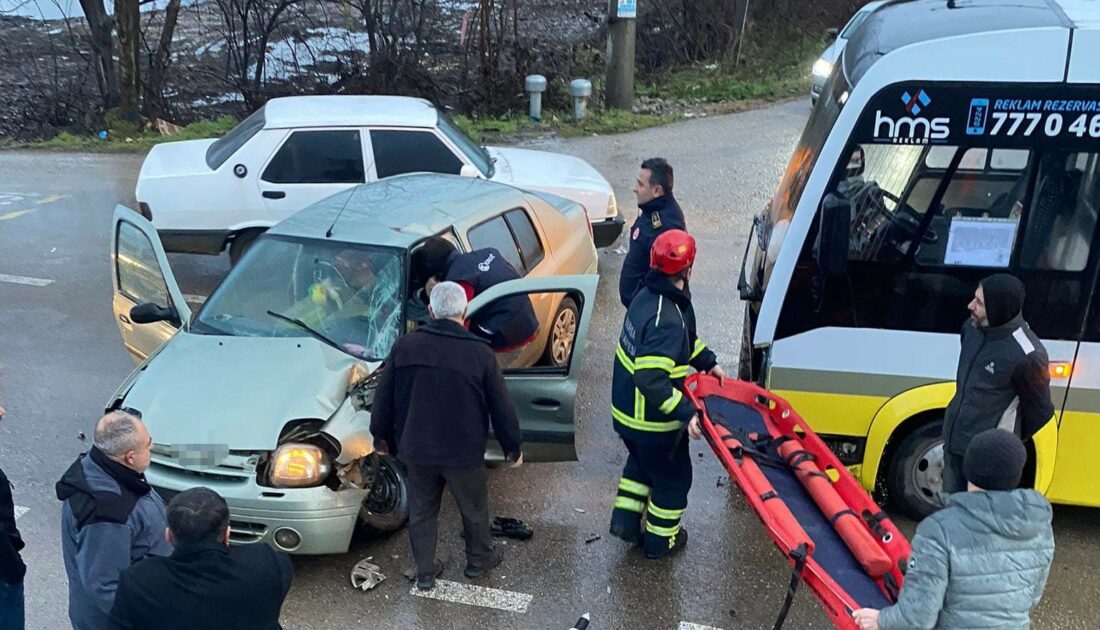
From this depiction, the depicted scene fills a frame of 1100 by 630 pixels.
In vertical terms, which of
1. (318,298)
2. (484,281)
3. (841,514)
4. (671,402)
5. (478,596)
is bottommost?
(478,596)

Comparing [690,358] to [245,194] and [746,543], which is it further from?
[245,194]

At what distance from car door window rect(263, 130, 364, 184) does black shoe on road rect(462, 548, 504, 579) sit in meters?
4.60

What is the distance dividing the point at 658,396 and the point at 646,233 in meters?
1.84

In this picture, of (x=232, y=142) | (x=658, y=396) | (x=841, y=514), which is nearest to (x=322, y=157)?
(x=232, y=142)

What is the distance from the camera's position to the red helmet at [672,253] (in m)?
4.36

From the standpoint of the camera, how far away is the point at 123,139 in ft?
50.1

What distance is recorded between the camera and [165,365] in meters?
5.02

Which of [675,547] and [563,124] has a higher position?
[563,124]

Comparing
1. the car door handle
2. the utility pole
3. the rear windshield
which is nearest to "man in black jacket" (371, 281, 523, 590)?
the car door handle

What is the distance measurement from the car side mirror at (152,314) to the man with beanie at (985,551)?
4.28 meters

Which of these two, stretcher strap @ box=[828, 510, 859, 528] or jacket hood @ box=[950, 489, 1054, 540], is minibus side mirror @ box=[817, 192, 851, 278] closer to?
stretcher strap @ box=[828, 510, 859, 528]

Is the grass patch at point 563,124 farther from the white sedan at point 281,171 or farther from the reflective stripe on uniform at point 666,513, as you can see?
the reflective stripe on uniform at point 666,513

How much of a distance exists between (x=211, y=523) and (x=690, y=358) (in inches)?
101

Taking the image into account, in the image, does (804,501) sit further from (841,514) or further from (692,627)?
(692,627)
